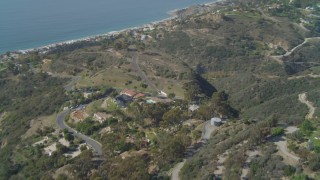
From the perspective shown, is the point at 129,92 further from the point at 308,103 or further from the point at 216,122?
the point at 308,103

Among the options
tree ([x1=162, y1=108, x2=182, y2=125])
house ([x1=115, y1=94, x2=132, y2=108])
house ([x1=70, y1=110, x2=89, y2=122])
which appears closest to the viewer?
tree ([x1=162, y1=108, x2=182, y2=125])

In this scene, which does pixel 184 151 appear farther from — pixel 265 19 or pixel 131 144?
pixel 265 19

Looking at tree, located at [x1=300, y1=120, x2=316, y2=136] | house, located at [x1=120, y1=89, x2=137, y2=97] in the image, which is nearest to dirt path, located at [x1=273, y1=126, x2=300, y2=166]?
tree, located at [x1=300, y1=120, x2=316, y2=136]

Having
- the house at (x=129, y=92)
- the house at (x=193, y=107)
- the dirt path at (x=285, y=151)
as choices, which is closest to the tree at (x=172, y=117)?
the house at (x=193, y=107)

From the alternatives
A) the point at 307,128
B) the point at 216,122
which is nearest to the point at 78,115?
the point at 216,122

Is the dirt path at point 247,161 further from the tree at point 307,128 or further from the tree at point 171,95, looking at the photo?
the tree at point 171,95

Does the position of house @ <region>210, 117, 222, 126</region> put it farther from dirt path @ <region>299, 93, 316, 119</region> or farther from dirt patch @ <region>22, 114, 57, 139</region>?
dirt patch @ <region>22, 114, 57, 139</region>
